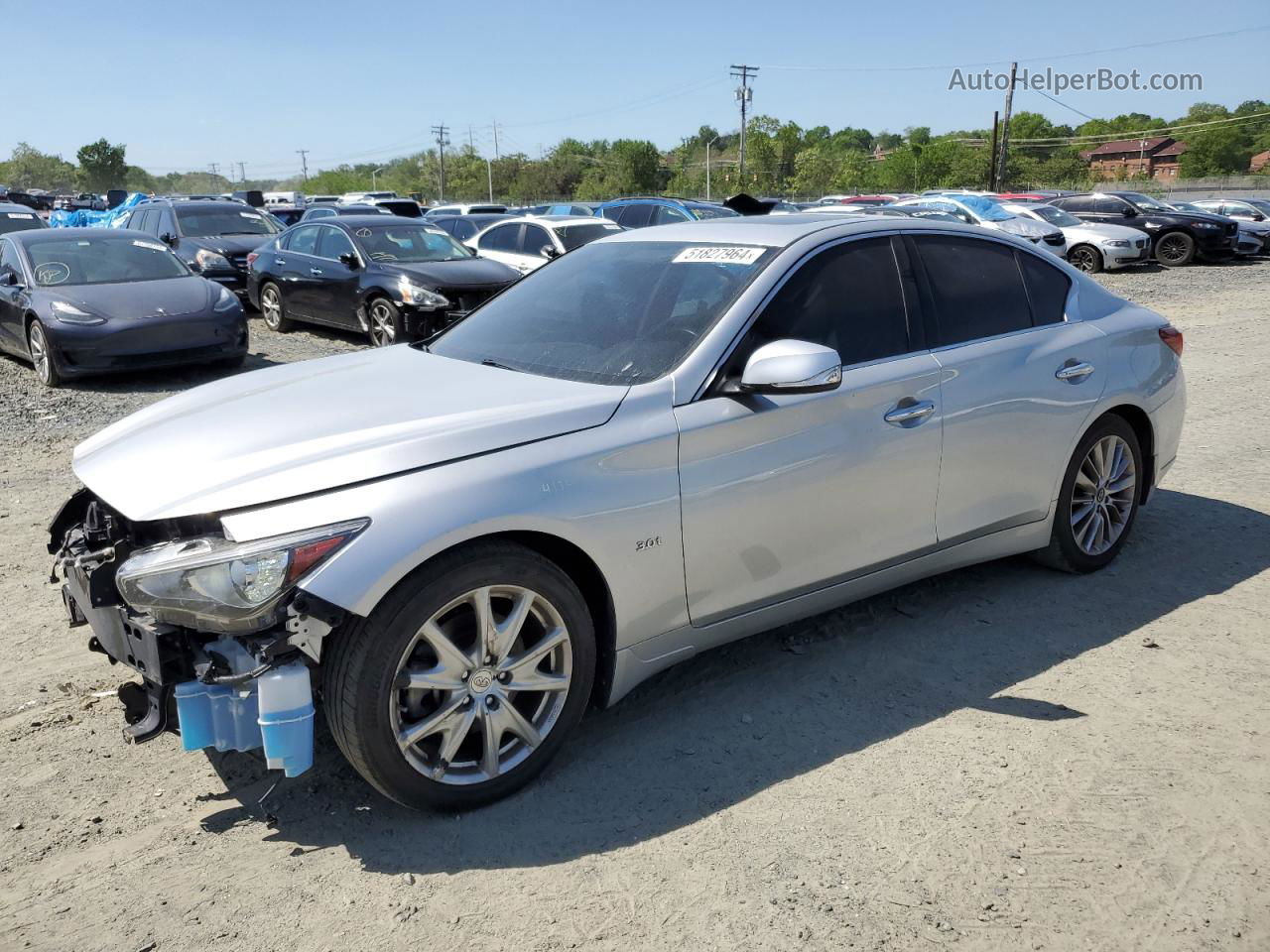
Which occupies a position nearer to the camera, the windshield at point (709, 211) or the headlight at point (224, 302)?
the headlight at point (224, 302)

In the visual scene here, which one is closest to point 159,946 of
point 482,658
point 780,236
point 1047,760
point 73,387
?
point 482,658

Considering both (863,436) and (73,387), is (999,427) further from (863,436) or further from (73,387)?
(73,387)

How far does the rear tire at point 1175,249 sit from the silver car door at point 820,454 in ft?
80.1

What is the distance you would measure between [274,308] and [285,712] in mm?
11837

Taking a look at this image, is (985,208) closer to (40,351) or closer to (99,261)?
(99,261)

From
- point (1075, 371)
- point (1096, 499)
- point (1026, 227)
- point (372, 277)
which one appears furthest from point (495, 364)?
point (1026, 227)

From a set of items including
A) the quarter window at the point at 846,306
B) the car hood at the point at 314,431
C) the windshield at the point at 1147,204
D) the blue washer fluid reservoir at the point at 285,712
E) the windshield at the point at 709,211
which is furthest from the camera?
the windshield at the point at 1147,204

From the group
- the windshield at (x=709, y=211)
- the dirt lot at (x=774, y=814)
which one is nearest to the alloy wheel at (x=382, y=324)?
the dirt lot at (x=774, y=814)

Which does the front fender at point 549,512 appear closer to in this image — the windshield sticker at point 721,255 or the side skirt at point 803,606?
the side skirt at point 803,606

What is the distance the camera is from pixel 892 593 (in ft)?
15.8

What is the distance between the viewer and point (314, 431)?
3162mm

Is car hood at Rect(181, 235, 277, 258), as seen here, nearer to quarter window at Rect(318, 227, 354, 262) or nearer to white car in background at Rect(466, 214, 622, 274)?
quarter window at Rect(318, 227, 354, 262)

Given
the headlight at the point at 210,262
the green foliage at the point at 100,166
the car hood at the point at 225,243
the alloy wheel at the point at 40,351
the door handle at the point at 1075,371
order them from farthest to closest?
the green foliage at the point at 100,166 < the car hood at the point at 225,243 < the headlight at the point at 210,262 < the alloy wheel at the point at 40,351 < the door handle at the point at 1075,371

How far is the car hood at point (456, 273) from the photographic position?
11.5m
